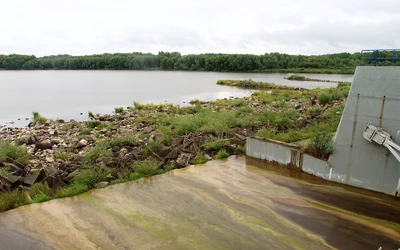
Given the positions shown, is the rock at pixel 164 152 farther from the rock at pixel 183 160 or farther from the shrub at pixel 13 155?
the shrub at pixel 13 155

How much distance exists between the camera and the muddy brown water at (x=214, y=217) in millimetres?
6266

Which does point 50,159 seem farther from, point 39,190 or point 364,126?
point 364,126

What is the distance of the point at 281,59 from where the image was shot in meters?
104

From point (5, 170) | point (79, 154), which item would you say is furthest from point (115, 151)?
point (5, 170)

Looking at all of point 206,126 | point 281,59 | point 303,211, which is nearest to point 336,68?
point 281,59

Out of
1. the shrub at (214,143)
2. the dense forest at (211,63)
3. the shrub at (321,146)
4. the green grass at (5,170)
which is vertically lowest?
the green grass at (5,170)

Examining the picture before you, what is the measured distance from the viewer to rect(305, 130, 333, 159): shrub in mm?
8750

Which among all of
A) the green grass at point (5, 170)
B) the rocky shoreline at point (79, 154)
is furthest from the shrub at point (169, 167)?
the green grass at point (5, 170)

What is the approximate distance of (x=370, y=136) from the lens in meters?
7.73

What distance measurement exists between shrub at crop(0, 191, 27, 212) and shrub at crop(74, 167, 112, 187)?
143cm

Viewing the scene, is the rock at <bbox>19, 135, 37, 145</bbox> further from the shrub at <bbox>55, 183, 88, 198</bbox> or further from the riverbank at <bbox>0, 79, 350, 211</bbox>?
the shrub at <bbox>55, 183, 88, 198</bbox>

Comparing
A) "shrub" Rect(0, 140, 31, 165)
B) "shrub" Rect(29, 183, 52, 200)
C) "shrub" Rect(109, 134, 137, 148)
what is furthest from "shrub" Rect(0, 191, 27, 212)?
"shrub" Rect(109, 134, 137, 148)

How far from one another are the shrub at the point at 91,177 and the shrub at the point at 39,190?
785mm

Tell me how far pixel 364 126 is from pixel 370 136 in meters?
0.36
